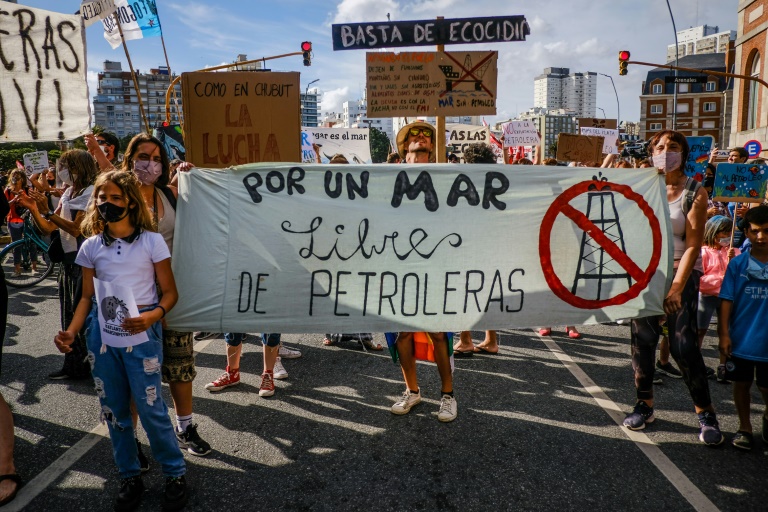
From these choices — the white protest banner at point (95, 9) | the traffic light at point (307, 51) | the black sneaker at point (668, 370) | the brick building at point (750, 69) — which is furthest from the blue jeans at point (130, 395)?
the brick building at point (750, 69)

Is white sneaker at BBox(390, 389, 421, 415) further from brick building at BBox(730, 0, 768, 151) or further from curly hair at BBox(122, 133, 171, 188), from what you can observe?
brick building at BBox(730, 0, 768, 151)

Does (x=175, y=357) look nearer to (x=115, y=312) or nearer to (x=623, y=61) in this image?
(x=115, y=312)

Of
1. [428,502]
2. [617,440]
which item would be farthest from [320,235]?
[617,440]

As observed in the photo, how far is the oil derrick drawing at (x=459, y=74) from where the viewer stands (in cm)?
517

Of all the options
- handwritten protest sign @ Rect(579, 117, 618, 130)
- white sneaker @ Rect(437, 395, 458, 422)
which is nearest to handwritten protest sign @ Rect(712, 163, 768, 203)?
white sneaker @ Rect(437, 395, 458, 422)

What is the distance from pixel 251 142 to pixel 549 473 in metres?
3.19

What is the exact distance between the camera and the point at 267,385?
4227 mm

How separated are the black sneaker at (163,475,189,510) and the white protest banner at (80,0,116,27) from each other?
165 inches

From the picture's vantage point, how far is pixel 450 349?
3.90 metres

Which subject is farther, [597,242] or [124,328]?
[597,242]

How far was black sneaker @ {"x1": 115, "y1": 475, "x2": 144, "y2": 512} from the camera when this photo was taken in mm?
2684

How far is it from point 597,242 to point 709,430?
1.36m

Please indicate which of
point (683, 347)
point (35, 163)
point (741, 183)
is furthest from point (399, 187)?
point (35, 163)

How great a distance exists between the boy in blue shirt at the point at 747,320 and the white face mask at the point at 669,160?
54 centimetres
